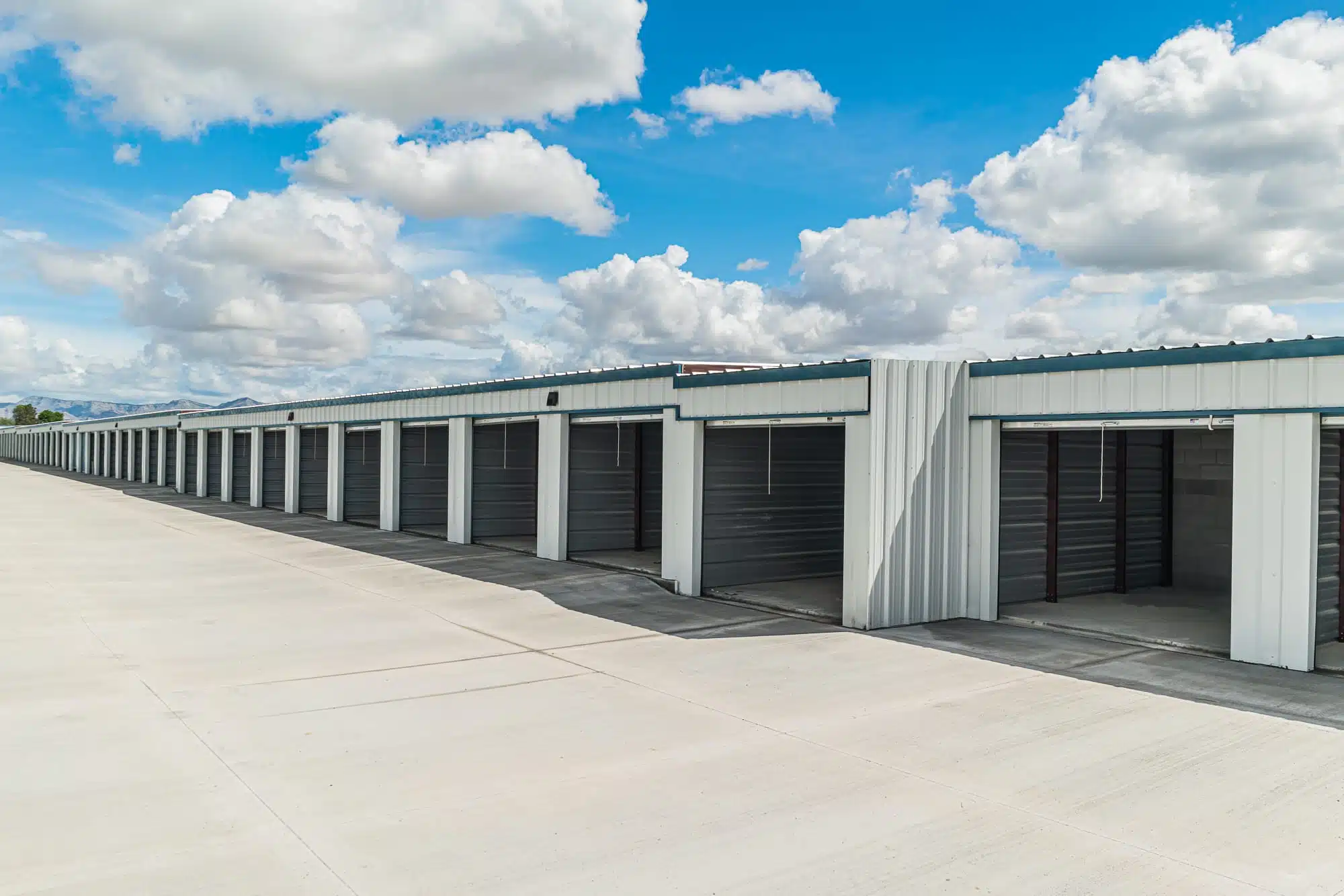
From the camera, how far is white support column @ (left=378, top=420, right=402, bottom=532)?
23.9 meters

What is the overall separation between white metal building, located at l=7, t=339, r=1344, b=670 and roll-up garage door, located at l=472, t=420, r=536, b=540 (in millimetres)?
60

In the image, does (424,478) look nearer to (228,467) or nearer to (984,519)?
(228,467)

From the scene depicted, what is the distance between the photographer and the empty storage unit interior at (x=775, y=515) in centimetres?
1483

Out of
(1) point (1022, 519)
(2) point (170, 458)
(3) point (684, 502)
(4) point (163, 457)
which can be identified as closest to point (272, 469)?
(4) point (163, 457)

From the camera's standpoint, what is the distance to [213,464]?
36969 mm

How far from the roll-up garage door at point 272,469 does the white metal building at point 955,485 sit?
10.2 meters

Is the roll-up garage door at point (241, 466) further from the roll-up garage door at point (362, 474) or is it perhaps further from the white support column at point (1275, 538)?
the white support column at point (1275, 538)

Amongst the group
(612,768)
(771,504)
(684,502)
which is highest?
(684,502)

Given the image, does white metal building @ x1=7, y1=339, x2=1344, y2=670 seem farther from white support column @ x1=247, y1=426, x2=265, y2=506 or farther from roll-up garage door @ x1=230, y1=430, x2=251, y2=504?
roll-up garage door @ x1=230, y1=430, x2=251, y2=504

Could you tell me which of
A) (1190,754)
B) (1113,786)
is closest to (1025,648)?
(1190,754)

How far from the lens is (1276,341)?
987 cm

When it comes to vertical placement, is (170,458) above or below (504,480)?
below

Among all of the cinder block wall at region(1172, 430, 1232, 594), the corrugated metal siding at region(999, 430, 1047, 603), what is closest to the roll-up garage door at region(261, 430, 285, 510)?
the corrugated metal siding at region(999, 430, 1047, 603)

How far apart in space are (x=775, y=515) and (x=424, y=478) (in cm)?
1197
